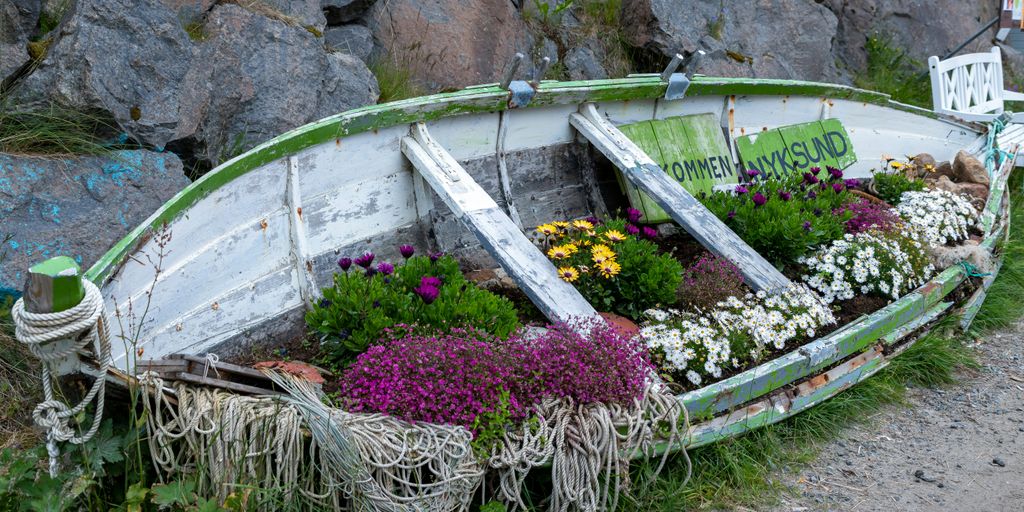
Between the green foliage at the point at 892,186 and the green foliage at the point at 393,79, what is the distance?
2.93 m

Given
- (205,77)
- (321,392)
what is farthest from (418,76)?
(321,392)

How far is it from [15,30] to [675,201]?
124 inches

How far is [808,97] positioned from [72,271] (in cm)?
473

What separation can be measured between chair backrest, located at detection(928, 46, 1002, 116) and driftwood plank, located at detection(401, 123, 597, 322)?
14.2 ft

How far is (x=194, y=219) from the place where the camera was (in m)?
3.07

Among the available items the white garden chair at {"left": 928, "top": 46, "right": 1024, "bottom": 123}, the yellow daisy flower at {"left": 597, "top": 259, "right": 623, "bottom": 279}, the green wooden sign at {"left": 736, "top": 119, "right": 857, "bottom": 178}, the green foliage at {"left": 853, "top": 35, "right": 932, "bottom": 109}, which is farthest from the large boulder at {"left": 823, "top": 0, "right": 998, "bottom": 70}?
the yellow daisy flower at {"left": 597, "top": 259, "right": 623, "bottom": 279}

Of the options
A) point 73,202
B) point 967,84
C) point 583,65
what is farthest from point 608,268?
point 967,84

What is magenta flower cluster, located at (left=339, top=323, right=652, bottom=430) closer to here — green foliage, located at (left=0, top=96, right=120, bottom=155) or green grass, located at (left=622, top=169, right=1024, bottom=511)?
green grass, located at (left=622, top=169, right=1024, bottom=511)

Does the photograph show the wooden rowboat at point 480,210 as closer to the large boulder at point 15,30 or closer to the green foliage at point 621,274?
the green foliage at point 621,274

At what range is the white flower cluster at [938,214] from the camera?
4.84m

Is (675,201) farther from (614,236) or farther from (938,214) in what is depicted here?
(938,214)

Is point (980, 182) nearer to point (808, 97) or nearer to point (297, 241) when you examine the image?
point (808, 97)

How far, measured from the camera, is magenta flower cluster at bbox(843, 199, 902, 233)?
4656 millimetres

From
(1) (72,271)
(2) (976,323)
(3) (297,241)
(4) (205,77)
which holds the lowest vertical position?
(2) (976,323)
